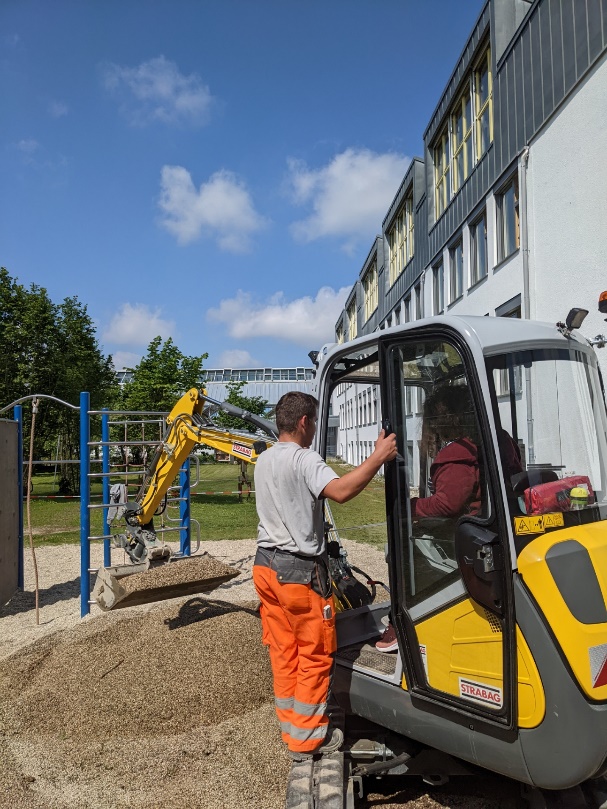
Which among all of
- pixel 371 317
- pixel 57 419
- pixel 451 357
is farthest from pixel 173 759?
pixel 371 317

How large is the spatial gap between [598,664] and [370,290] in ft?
106

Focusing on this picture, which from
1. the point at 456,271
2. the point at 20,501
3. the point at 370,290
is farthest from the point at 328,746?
the point at 370,290

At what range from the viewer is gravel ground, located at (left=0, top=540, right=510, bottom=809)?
11.7 ft

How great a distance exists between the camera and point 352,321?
42.5m

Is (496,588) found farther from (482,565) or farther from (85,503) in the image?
(85,503)

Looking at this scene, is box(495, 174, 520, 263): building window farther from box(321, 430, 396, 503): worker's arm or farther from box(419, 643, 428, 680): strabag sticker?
box(419, 643, 428, 680): strabag sticker

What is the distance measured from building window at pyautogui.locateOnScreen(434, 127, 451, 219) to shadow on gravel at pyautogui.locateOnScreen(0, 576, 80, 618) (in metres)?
13.9

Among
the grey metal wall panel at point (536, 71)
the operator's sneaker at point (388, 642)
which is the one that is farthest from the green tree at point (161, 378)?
the operator's sneaker at point (388, 642)

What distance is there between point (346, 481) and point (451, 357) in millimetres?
733

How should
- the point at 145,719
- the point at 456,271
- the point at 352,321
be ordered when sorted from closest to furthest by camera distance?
the point at 145,719 → the point at 456,271 → the point at 352,321

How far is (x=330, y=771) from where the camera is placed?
3.00m

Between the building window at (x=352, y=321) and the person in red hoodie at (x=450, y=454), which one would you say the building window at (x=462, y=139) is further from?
the building window at (x=352, y=321)

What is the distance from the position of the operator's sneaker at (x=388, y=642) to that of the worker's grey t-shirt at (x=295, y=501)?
0.73 metres

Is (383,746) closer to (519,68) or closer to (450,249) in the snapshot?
(519,68)
